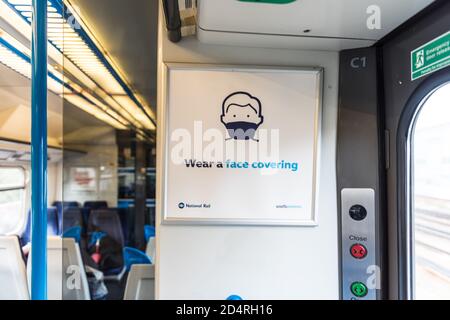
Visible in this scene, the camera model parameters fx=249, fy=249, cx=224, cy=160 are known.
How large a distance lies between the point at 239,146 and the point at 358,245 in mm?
861

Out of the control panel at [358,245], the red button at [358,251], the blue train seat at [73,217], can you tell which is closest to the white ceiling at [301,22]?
the control panel at [358,245]

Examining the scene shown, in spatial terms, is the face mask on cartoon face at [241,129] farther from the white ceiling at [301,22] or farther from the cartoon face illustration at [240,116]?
the white ceiling at [301,22]

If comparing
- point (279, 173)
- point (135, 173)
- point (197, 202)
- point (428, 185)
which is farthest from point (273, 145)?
point (135, 173)

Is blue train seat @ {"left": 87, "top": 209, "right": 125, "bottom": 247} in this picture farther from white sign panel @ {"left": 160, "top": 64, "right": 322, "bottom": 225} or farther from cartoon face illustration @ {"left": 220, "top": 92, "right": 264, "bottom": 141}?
cartoon face illustration @ {"left": 220, "top": 92, "right": 264, "bottom": 141}

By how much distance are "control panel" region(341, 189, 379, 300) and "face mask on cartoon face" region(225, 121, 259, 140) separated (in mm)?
616

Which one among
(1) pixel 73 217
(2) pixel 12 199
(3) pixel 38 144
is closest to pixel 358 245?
(3) pixel 38 144

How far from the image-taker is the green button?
4.50 ft

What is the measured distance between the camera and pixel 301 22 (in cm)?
114

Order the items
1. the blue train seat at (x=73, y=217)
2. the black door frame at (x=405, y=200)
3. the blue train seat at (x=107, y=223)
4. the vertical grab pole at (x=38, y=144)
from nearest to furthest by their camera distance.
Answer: the vertical grab pole at (x=38, y=144), the black door frame at (x=405, y=200), the blue train seat at (x=107, y=223), the blue train seat at (x=73, y=217)

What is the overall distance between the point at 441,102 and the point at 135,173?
19.3ft

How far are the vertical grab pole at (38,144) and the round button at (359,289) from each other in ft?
5.03

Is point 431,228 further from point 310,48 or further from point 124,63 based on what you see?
point 124,63

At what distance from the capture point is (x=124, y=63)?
266cm

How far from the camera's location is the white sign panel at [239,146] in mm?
1361
